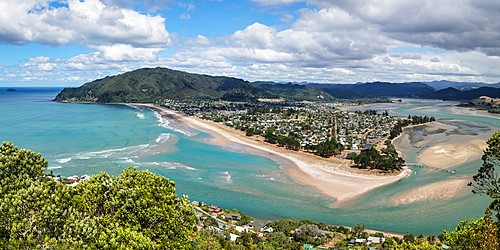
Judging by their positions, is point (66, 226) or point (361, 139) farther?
point (361, 139)

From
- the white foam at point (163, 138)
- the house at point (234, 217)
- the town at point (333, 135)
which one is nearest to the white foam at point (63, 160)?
the white foam at point (163, 138)

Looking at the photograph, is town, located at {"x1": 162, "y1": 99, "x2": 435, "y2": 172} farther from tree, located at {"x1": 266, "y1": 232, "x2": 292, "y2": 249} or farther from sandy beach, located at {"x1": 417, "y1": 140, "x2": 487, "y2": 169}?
tree, located at {"x1": 266, "y1": 232, "x2": 292, "y2": 249}

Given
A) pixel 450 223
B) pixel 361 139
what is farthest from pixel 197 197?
pixel 361 139

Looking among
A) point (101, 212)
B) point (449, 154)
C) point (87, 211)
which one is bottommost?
point (449, 154)

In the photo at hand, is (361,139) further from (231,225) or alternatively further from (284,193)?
(231,225)

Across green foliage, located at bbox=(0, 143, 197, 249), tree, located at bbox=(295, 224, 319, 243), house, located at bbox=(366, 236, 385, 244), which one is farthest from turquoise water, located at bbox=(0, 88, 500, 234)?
green foliage, located at bbox=(0, 143, 197, 249)

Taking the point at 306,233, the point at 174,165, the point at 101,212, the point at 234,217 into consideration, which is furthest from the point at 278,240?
the point at 174,165

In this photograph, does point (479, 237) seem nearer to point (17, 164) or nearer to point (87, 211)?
point (87, 211)
